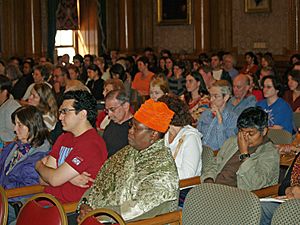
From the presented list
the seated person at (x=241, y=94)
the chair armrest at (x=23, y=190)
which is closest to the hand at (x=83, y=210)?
the chair armrest at (x=23, y=190)

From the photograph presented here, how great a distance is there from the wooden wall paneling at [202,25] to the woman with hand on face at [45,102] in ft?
28.6

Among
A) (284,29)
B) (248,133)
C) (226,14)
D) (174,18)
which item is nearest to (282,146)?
(248,133)

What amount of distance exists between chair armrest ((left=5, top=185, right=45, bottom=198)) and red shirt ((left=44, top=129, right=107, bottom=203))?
28 centimetres

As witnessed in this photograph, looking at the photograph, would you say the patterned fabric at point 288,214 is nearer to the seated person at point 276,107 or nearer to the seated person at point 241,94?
the seated person at point 276,107

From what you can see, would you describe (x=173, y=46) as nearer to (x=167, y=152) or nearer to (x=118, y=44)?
(x=118, y=44)

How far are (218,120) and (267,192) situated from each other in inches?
75.9

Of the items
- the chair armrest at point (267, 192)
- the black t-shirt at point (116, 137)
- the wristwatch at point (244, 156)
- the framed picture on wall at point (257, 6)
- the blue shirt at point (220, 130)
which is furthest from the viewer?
the framed picture on wall at point (257, 6)

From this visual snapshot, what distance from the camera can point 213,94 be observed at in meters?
7.16

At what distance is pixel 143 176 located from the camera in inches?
172

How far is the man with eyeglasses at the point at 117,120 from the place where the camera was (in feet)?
21.3

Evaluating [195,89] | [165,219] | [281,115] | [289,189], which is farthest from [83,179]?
[195,89]

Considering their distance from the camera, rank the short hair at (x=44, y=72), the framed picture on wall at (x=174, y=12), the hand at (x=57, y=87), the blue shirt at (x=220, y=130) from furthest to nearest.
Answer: the framed picture on wall at (x=174, y=12), the short hair at (x=44, y=72), the hand at (x=57, y=87), the blue shirt at (x=220, y=130)

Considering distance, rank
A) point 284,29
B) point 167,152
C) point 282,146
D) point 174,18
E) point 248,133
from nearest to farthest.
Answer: point 167,152 → point 248,133 → point 282,146 → point 284,29 → point 174,18

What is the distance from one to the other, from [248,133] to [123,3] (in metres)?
12.3
